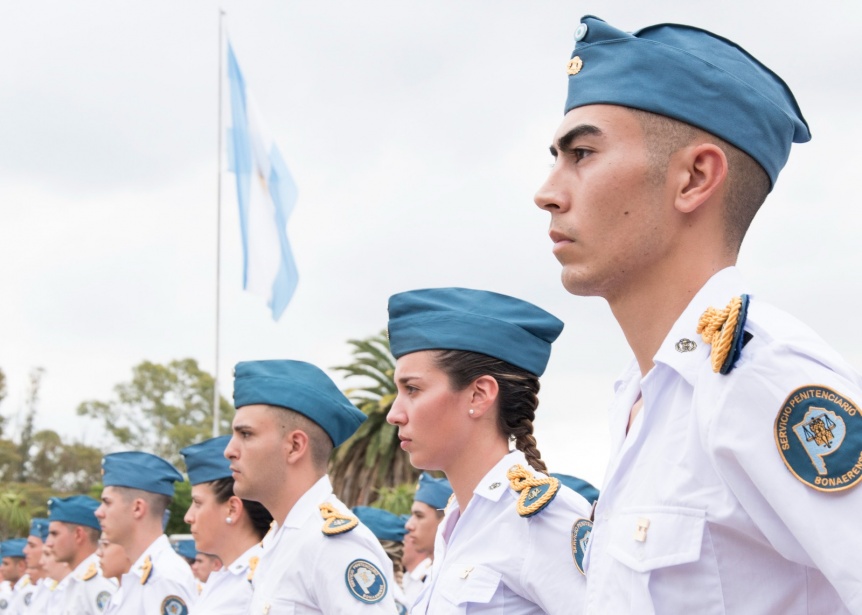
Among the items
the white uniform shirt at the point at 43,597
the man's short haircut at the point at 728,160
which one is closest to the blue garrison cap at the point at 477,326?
the man's short haircut at the point at 728,160

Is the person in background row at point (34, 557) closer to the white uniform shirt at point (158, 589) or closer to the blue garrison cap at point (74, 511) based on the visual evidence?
the blue garrison cap at point (74, 511)

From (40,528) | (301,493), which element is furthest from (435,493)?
(40,528)

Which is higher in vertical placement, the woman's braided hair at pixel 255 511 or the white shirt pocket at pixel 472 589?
the white shirt pocket at pixel 472 589

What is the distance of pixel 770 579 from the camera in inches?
73.2

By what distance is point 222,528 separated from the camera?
6.64 meters

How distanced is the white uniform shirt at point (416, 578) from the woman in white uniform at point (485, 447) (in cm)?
665

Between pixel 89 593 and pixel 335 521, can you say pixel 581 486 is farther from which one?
pixel 89 593

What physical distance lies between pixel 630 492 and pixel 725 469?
0.25 meters

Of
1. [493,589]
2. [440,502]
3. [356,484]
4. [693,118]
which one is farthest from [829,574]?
[356,484]

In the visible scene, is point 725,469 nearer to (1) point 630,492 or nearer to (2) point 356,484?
(1) point 630,492

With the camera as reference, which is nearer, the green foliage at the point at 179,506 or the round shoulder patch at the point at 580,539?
the round shoulder patch at the point at 580,539

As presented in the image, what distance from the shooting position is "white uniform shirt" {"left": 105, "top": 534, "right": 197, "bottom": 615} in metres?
7.61

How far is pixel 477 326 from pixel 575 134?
2.12 metres

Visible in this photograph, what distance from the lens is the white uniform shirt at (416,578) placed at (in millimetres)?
10904
